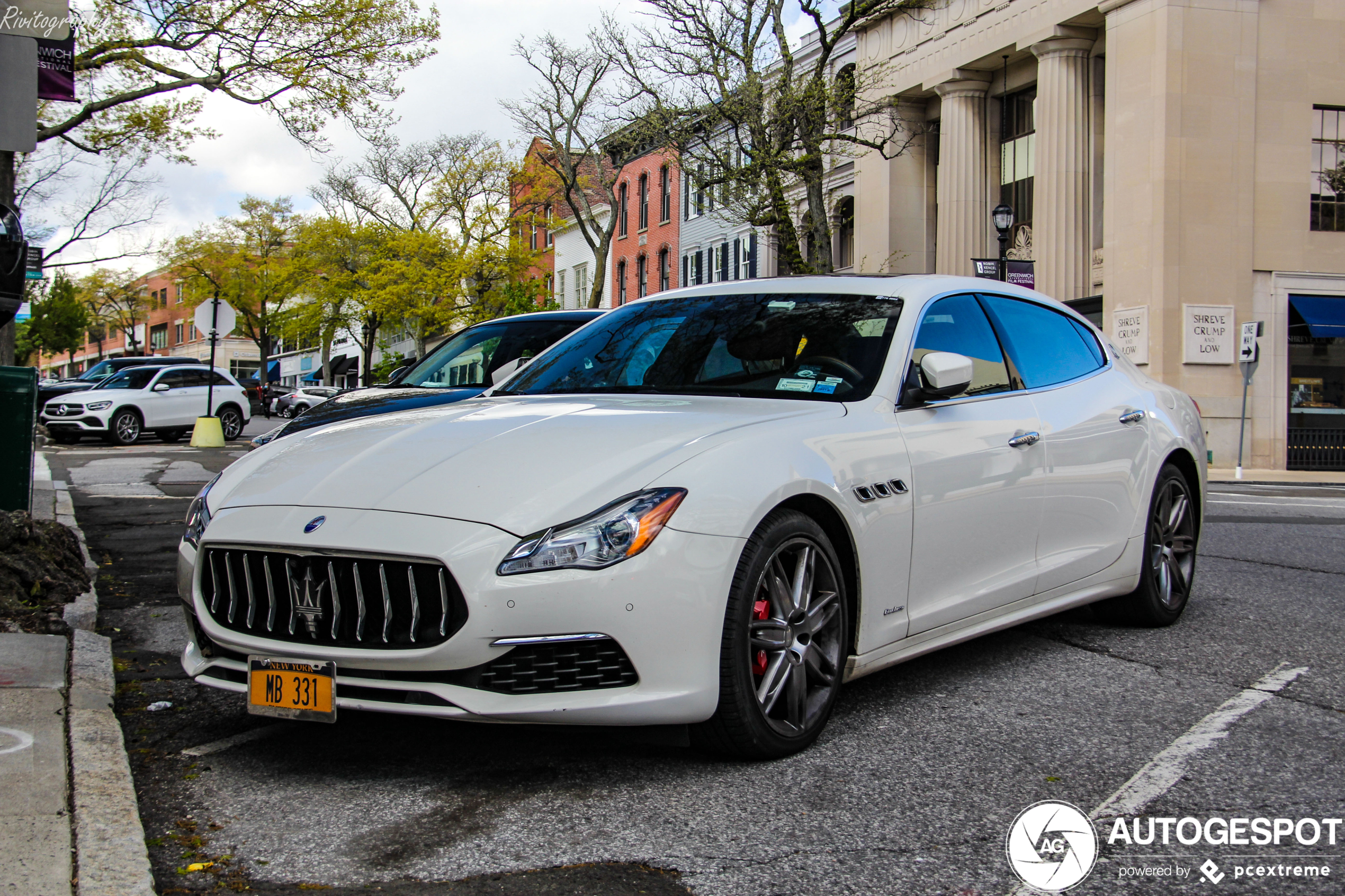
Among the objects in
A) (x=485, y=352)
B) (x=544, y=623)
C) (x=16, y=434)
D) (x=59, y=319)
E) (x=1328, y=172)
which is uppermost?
(x=59, y=319)

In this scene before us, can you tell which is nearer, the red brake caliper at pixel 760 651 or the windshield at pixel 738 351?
the red brake caliper at pixel 760 651

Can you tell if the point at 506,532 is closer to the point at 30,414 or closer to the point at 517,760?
the point at 517,760

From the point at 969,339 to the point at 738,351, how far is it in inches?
39.3

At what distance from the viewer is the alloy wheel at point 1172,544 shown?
5871 millimetres

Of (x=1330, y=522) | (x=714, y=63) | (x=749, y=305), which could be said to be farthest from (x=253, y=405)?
(x=749, y=305)

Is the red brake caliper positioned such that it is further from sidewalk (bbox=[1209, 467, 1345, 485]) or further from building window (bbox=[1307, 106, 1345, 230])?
building window (bbox=[1307, 106, 1345, 230])

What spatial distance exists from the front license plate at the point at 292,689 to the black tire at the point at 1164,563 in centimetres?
381

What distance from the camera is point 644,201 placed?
51.7m

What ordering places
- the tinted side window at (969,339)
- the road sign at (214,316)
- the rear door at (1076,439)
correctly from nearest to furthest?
the tinted side window at (969,339)
the rear door at (1076,439)
the road sign at (214,316)

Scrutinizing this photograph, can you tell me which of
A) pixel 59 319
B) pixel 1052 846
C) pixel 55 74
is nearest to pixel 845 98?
pixel 55 74

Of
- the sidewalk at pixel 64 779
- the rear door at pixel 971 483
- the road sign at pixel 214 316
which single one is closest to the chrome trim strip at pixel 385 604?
the sidewalk at pixel 64 779

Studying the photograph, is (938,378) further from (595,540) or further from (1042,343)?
(595,540)

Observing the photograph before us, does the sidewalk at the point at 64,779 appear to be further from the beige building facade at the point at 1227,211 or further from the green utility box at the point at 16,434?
the beige building facade at the point at 1227,211

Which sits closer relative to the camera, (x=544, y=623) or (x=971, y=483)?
(x=544, y=623)
